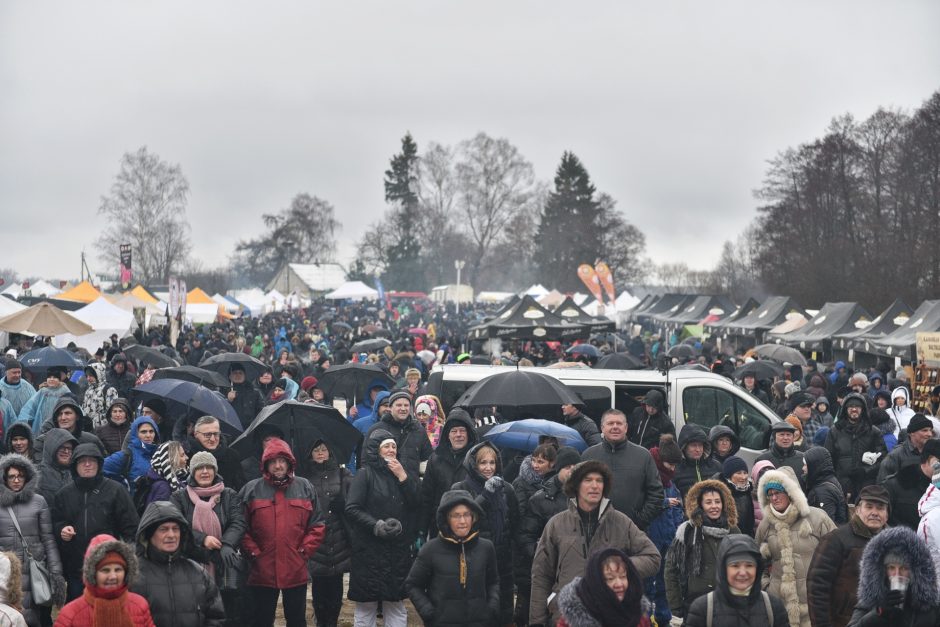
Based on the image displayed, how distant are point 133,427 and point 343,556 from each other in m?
2.02

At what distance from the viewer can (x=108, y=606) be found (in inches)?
197

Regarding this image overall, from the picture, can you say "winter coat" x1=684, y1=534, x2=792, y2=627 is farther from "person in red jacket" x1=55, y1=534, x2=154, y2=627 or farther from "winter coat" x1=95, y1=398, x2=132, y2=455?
"winter coat" x1=95, y1=398, x2=132, y2=455

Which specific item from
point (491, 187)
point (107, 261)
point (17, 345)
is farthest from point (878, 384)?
point (491, 187)

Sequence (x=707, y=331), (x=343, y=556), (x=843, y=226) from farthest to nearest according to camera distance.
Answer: (x=843, y=226)
(x=707, y=331)
(x=343, y=556)

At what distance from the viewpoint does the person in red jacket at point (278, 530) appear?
675cm

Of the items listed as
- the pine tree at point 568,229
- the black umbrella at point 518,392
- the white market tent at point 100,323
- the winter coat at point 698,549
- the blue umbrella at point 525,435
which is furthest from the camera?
the pine tree at point 568,229

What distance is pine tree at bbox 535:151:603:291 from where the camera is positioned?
285ft

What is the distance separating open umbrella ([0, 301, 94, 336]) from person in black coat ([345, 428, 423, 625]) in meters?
14.5

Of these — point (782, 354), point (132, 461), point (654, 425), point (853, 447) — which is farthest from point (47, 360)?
A: point (782, 354)

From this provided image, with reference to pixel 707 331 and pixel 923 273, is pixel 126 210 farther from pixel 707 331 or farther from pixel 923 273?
pixel 923 273

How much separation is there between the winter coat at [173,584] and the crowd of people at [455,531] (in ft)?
0.03

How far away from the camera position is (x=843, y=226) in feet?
177

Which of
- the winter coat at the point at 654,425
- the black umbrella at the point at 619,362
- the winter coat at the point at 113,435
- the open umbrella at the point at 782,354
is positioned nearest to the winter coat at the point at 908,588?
the winter coat at the point at 654,425

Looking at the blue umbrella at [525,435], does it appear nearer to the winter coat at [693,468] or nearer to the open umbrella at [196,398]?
the winter coat at [693,468]
